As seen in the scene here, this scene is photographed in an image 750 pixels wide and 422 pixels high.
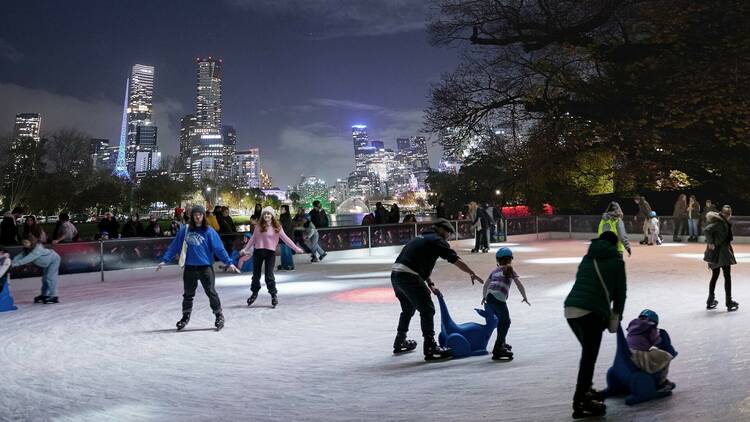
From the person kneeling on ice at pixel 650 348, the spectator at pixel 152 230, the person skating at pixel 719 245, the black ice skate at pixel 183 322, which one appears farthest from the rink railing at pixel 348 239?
the person kneeling on ice at pixel 650 348

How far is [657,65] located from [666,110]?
181cm

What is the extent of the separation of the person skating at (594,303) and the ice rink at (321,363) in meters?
0.23

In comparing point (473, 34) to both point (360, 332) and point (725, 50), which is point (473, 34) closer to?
point (725, 50)

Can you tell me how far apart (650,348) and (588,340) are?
934 mm

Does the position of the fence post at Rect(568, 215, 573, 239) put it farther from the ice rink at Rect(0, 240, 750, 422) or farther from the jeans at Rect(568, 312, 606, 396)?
the jeans at Rect(568, 312, 606, 396)

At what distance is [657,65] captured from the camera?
23172 mm

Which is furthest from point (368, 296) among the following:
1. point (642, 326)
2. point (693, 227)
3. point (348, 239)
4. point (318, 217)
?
point (693, 227)

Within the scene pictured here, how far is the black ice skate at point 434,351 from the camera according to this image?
22.7 ft

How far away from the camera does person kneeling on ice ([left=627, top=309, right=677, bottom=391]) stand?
505cm

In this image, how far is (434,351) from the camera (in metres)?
6.94

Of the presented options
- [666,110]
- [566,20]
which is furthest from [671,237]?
[566,20]

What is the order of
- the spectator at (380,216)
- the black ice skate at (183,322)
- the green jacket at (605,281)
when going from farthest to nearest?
the spectator at (380,216)
the black ice skate at (183,322)
the green jacket at (605,281)

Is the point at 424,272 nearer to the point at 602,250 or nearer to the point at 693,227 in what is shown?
the point at 602,250

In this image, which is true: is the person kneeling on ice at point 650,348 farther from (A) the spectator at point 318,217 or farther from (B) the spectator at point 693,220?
(B) the spectator at point 693,220
